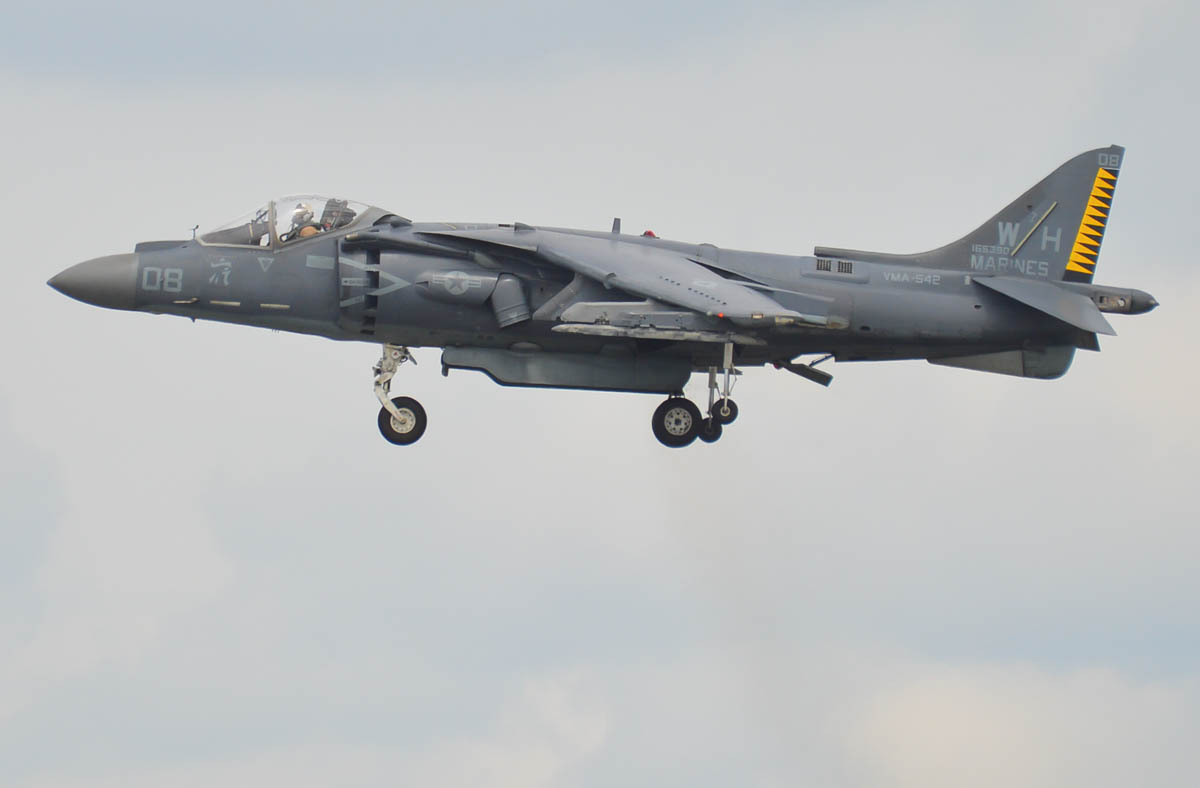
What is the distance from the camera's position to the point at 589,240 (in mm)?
31672

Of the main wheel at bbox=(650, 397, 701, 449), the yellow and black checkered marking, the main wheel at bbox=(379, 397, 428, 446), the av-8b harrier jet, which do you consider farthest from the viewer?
the yellow and black checkered marking

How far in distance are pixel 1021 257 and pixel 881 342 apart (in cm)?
300

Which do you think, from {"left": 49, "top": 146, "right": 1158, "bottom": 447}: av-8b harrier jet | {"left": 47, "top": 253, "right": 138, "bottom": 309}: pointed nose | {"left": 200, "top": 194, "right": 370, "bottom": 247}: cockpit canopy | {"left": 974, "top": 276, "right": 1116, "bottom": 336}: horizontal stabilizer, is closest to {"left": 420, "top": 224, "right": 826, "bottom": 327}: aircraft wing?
{"left": 49, "top": 146, "right": 1158, "bottom": 447}: av-8b harrier jet

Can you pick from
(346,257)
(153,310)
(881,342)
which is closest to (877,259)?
(881,342)

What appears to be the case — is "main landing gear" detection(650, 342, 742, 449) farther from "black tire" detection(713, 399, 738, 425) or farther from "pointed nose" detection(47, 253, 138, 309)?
"pointed nose" detection(47, 253, 138, 309)

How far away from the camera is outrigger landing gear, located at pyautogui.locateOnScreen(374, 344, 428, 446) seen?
104ft

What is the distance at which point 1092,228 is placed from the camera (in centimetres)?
3416

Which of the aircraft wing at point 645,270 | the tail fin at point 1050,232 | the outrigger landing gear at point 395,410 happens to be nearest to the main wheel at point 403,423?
the outrigger landing gear at point 395,410

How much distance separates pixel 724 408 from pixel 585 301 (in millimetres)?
2613

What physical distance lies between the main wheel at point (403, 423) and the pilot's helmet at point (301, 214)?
2.90 metres

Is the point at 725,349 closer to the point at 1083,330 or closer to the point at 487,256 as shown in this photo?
the point at 487,256

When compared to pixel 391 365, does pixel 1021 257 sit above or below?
above

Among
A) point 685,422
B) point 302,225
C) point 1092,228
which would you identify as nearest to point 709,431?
point 685,422

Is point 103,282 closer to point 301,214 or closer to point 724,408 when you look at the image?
point 301,214
